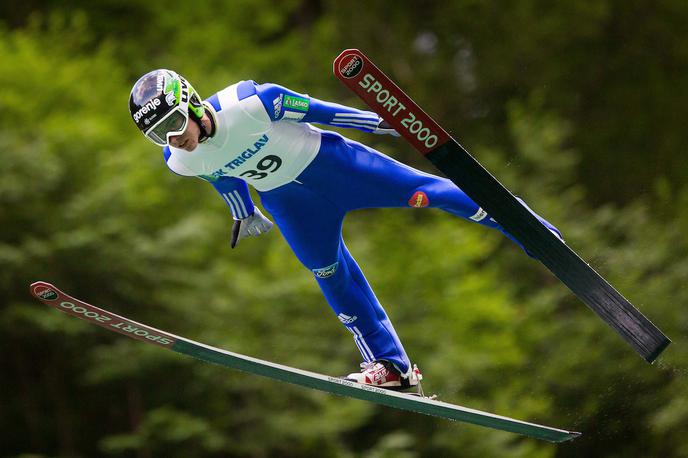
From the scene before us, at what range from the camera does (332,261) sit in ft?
18.9

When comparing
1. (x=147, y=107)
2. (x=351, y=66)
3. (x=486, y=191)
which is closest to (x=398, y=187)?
(x=486, y=191)

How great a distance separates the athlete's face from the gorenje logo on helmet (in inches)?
A: 6.5

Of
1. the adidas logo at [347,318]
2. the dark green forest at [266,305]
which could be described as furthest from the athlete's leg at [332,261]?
the dark green forest at [266,305]

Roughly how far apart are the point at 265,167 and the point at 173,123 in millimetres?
582

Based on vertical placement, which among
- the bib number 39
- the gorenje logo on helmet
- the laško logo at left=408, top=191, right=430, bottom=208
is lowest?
the gorenje logo on helmet

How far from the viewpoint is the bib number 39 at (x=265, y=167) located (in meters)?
5.48

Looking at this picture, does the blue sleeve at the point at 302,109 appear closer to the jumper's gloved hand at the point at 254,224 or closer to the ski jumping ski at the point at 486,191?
the ski jumping ski at the point at 486,191

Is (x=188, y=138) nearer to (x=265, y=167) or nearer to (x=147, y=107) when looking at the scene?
(x=147, y=107)

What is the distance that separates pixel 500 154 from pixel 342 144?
354 inches

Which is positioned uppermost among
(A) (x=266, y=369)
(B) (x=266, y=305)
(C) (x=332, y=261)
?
(B) (x=266, y=305)

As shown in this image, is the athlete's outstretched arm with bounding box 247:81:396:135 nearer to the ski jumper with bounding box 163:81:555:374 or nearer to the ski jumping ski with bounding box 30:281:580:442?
the ski jumper with bounding box 163:81:555:374

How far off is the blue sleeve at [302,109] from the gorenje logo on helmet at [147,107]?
468mm

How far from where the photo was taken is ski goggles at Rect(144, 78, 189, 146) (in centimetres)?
509

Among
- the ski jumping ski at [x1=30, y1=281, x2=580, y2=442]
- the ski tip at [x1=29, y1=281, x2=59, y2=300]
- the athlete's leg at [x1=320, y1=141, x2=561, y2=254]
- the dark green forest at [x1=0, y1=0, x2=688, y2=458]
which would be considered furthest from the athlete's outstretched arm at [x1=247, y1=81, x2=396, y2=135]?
the dark green forest at [x1=0, y1=0, x2=688, y2=458]
